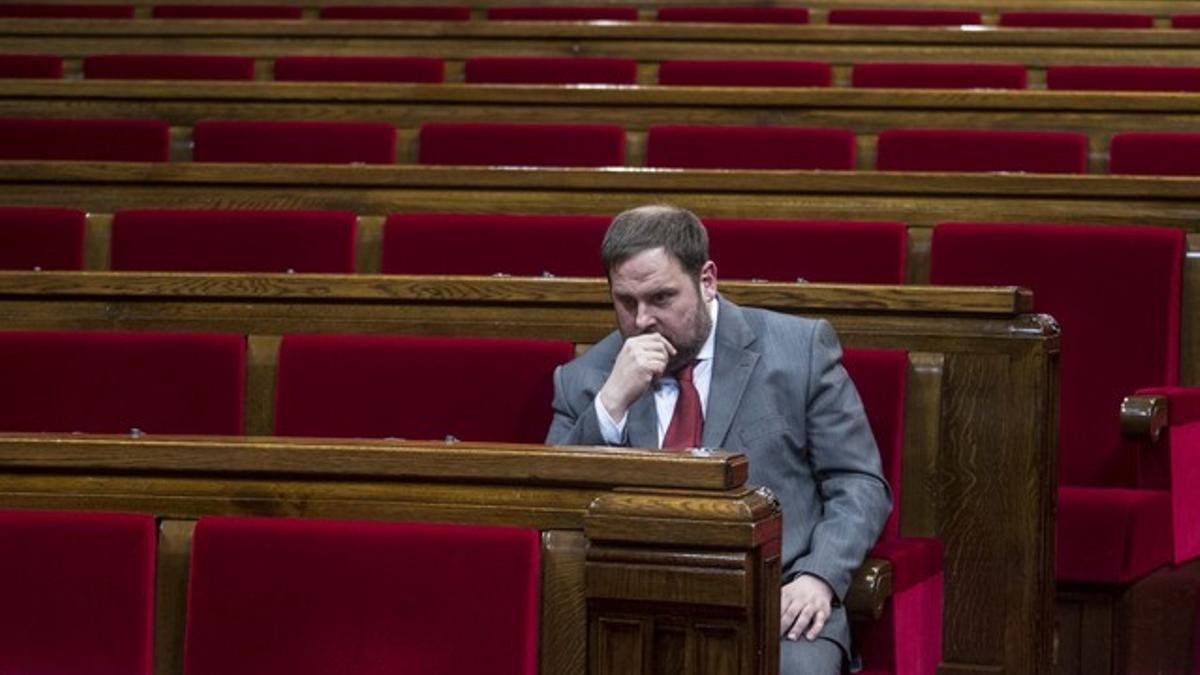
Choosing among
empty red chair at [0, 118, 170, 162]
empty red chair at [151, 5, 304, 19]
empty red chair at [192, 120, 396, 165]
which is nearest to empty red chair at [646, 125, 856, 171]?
empty red chair at [192, 120, 396, 165]

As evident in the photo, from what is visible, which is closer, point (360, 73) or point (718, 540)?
point (718, 540)

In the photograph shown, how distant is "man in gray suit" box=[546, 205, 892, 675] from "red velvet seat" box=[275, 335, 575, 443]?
0.04 meters

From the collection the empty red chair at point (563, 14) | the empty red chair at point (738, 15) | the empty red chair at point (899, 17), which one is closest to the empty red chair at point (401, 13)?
the empty red chair at point (563, 14)

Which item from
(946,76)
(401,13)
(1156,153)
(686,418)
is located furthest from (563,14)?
(686,418)

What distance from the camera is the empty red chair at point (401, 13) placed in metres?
1.36

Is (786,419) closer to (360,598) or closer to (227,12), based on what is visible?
(360,598)

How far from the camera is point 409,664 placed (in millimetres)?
413

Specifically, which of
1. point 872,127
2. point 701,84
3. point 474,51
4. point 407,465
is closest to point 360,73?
point 474,51

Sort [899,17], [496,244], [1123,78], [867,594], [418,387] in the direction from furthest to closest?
[899,17] → [1123,78] → [496,244] → [418,387] → [867,594]

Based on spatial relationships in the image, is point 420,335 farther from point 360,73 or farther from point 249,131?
point 360,73

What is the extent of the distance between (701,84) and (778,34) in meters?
0.09

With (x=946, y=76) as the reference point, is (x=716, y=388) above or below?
below

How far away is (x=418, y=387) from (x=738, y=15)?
2.40 feet

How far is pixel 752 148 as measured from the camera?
3.07 feet
